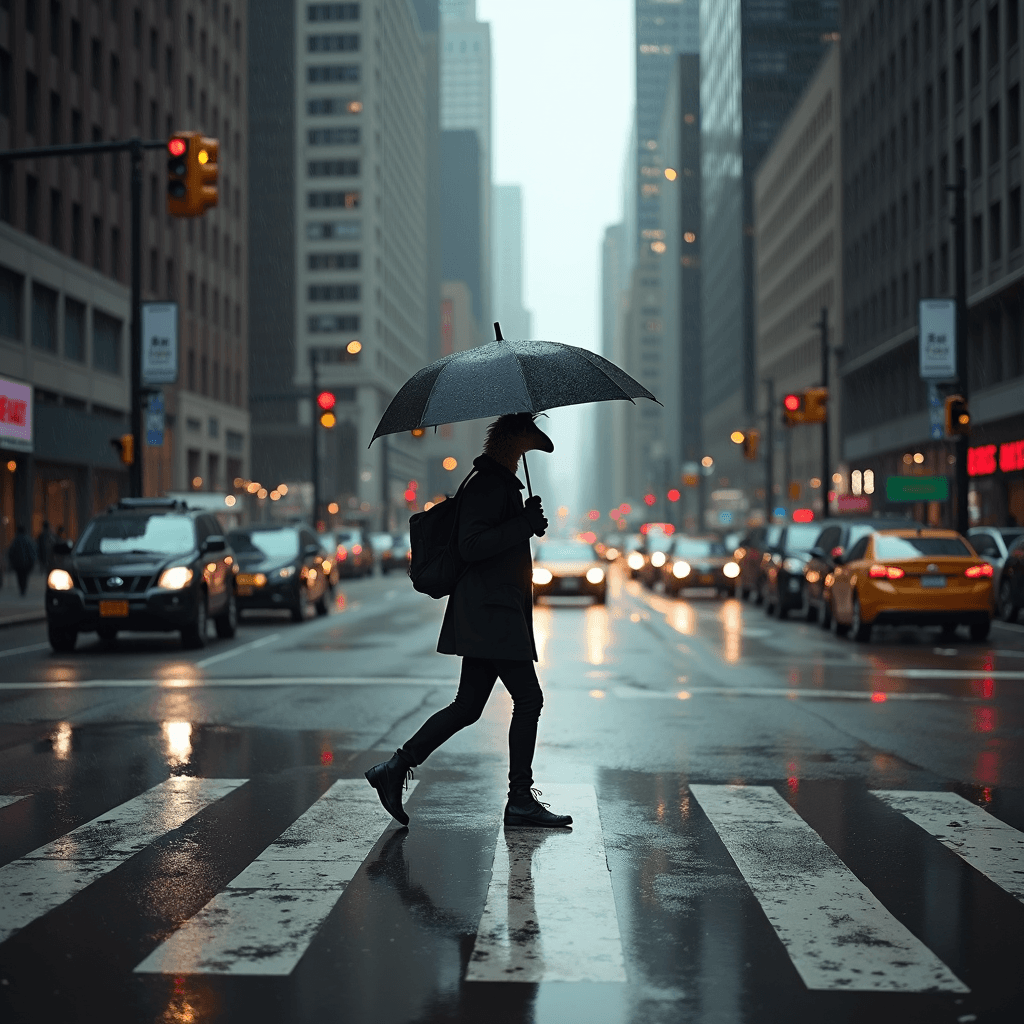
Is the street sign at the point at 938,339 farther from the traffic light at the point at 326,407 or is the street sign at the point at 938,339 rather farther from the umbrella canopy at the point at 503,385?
the umbrella canopy at the point at 503,385

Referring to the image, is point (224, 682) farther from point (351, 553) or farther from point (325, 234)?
point (325, 234)

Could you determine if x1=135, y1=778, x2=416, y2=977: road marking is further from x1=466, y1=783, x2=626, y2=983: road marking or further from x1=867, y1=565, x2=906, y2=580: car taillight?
x1=867, y1=565, x2=906, y2=580: car taillight

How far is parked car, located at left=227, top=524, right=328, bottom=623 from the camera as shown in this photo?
25.1m

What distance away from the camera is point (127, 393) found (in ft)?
178

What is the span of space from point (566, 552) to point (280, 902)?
28.2 m

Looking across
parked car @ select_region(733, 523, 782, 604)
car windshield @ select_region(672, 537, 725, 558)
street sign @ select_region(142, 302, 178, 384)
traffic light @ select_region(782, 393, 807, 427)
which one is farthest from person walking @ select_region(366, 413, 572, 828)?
traffic light @ select_region(782, 393, 807, 427)

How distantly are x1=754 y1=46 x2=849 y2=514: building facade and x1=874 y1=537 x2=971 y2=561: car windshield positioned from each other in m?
48.8

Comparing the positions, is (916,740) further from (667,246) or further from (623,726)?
(667,246)

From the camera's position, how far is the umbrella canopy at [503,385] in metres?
7.05

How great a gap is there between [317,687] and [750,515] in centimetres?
9404

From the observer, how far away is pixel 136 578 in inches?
726

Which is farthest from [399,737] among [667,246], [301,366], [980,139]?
[667,246]

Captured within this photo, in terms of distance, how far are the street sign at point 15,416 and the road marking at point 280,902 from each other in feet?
109

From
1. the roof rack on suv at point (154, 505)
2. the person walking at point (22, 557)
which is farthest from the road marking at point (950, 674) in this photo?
the person walking at point (22, 557)
